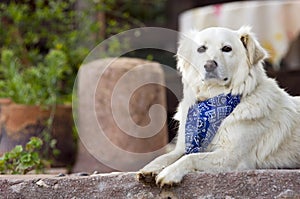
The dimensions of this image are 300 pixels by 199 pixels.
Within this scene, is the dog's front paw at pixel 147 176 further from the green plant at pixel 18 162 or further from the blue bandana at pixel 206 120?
the green plant at pixel 18 162

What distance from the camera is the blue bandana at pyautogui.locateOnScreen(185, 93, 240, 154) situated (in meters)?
3.41

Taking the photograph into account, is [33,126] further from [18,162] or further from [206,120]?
[206,120]

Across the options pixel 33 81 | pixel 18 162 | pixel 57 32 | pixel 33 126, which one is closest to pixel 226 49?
pixel 18 162

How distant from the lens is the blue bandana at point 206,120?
134 inches

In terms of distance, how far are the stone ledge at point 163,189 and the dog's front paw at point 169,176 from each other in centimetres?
4

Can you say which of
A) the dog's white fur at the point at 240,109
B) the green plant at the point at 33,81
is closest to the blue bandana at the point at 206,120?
the dog's white fur at the point at 240,109

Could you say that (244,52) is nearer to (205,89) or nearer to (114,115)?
(205,89)

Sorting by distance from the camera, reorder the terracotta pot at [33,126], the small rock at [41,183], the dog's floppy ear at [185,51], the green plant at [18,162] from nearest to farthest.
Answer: the small rock at [41,183]
the dog's floppy ear at [185,51]
the green plant at [18,162]
the terracotta pot at [33,126]

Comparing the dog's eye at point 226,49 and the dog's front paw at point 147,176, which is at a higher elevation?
the dog's eye at point 226,49

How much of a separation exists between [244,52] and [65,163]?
131 inches

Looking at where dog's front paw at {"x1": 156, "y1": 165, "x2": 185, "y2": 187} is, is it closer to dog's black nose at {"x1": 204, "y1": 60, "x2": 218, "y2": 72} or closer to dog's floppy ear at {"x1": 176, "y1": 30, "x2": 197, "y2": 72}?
dog's black nose at {"x1": 204, "y1": 60, "x2": 218, "y2": 72}

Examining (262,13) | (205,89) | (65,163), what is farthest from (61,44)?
(205,89)

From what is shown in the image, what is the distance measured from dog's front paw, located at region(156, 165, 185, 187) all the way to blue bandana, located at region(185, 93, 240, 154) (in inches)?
12.1

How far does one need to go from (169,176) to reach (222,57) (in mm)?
749
